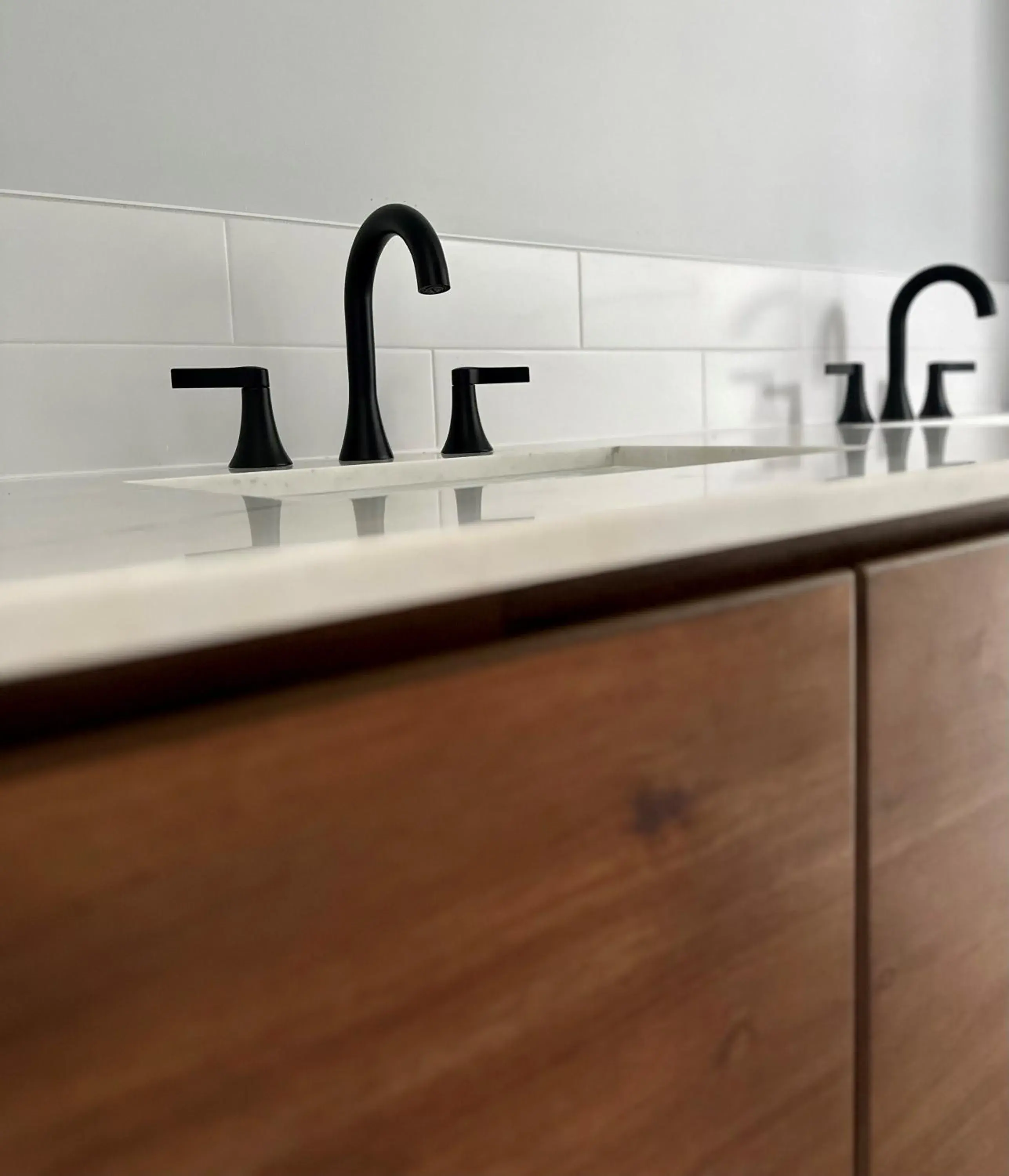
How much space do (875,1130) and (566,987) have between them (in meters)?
0.27

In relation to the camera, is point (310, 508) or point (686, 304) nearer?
point (310, 508)

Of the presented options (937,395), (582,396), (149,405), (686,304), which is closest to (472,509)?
(149,405)

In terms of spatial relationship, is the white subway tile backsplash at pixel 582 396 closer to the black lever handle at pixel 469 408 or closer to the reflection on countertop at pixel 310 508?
the black lever handle at pixel 469 408

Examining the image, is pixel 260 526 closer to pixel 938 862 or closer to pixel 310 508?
pixel 310 508

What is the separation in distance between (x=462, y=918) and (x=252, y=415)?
485mm

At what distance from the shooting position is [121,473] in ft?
2.54

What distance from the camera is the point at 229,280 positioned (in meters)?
0.84

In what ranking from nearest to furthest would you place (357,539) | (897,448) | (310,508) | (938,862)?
(357,539) < (310,508) < (938,862) < (897,448)

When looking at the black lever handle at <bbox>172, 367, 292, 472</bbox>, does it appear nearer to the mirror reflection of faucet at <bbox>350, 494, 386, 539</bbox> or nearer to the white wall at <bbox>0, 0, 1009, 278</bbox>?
the white wall at <bbox>0, 0, 1009, 278</bbox>

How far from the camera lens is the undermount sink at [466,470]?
Result: 29.6 inches

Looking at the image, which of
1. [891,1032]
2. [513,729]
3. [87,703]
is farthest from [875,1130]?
[87,703]

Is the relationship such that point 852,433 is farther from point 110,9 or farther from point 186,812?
point 186,812

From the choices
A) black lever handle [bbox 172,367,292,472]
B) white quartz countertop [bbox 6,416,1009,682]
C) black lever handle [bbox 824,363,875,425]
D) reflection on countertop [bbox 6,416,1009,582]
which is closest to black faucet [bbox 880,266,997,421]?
black lever handle [bbox 824,363,875,425]

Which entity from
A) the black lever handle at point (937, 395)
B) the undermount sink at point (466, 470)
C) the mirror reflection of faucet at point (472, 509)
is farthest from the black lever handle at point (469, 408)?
the black lever handle at point (937, 395)
